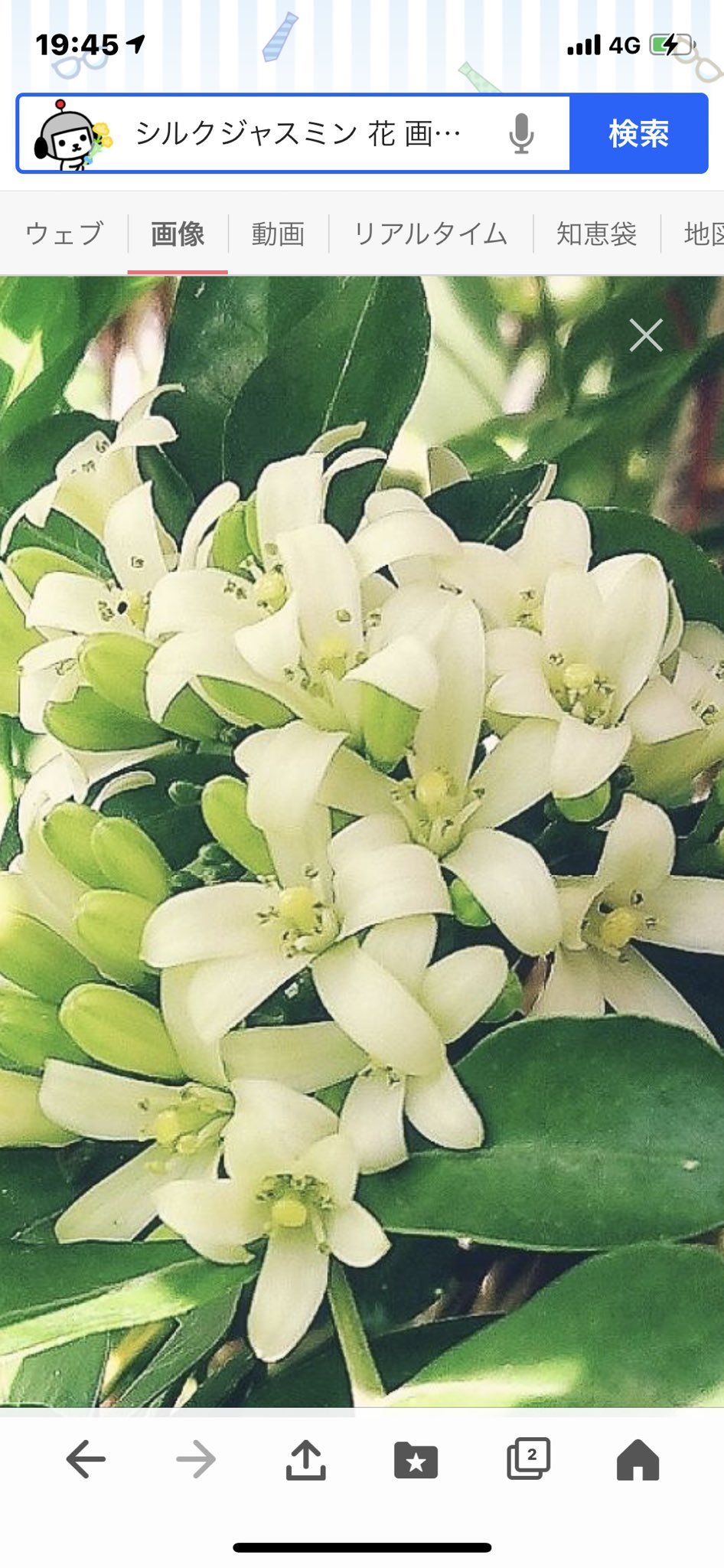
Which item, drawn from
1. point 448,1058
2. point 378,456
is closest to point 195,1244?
point 448,1058

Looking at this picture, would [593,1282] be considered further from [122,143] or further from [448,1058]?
[122,143]

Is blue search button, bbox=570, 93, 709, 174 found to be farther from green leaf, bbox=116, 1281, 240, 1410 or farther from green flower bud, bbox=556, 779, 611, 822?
green leaf, bbox=116, 1281, 240, 1410

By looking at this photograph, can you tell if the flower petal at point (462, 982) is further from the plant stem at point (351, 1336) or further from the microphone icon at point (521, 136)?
the microphone icon at point (521, 136)

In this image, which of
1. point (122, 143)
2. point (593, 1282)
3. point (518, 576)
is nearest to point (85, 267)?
point (122, 143)

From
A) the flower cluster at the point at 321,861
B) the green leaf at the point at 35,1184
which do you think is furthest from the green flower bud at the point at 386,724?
the green leaf at the point at 35,1184

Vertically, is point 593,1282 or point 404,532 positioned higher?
point 404,532
